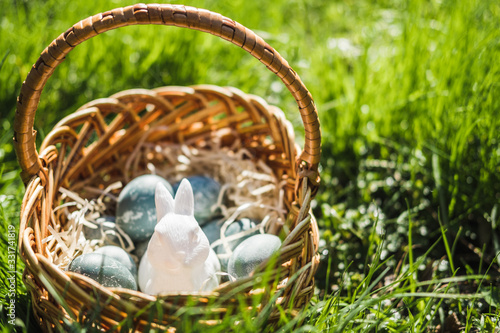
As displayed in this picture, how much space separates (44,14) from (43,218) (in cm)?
142

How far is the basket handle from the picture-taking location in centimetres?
111

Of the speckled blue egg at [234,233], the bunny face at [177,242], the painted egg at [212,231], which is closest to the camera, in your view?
the bunny face at [177,242]

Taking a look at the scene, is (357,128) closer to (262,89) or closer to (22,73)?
(262,89)

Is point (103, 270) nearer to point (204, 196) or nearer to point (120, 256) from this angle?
point (120, 256)

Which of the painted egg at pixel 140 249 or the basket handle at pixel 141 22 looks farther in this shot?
the painted egg at pixel 140 249

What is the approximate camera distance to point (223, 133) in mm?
1849

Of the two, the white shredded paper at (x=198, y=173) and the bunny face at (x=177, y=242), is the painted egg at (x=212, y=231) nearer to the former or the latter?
the white shredded paper at (x=198, y=173)

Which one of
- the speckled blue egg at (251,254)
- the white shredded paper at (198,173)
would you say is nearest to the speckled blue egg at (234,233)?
the white shredded paper at (198,173)

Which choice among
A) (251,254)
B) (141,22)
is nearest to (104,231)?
(251,254)

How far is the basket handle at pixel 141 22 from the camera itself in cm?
111

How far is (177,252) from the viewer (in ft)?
3.90

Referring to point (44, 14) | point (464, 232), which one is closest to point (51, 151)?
point (44, 14)

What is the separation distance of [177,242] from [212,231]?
1.26ft

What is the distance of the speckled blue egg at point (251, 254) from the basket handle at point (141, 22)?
1.13ft
